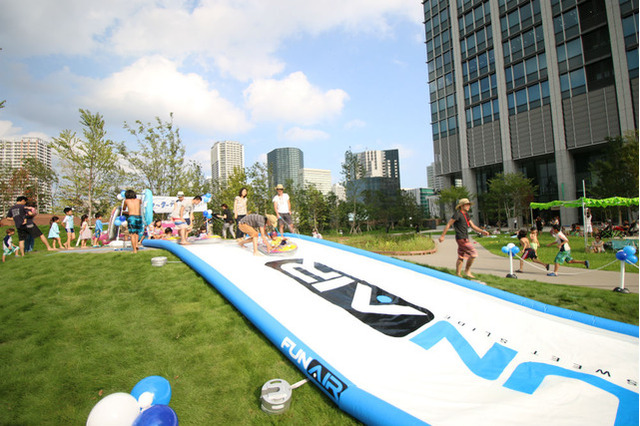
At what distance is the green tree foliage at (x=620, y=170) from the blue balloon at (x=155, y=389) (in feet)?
95.1

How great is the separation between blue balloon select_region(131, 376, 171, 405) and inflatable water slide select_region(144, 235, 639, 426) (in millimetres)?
1178

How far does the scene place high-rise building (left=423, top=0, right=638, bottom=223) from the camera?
27875 mm

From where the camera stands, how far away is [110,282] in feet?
17.1

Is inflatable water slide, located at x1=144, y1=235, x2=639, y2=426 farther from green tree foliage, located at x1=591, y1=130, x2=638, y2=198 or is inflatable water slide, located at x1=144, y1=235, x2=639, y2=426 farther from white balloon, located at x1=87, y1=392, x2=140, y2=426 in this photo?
green tree foliage, located at x1=591, y1=130, x2=638, y2=198

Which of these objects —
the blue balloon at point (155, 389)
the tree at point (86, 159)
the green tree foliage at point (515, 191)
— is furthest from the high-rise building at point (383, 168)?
the blue balloon at point (155, 389)

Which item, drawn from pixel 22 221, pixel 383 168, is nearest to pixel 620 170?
pixel 22 221

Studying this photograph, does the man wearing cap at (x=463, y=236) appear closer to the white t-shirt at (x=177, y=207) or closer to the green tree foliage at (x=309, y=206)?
the white t-shirt at (x=177, y=207)

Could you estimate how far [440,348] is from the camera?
3.18 m

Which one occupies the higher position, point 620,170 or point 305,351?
point 620,170

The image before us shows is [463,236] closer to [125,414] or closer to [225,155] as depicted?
[125,414]

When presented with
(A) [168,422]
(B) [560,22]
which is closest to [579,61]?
(B) [560,22]

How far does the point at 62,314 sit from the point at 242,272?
2.50 meters

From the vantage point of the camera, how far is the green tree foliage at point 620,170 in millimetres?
20864

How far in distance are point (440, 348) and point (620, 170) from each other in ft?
94.0
